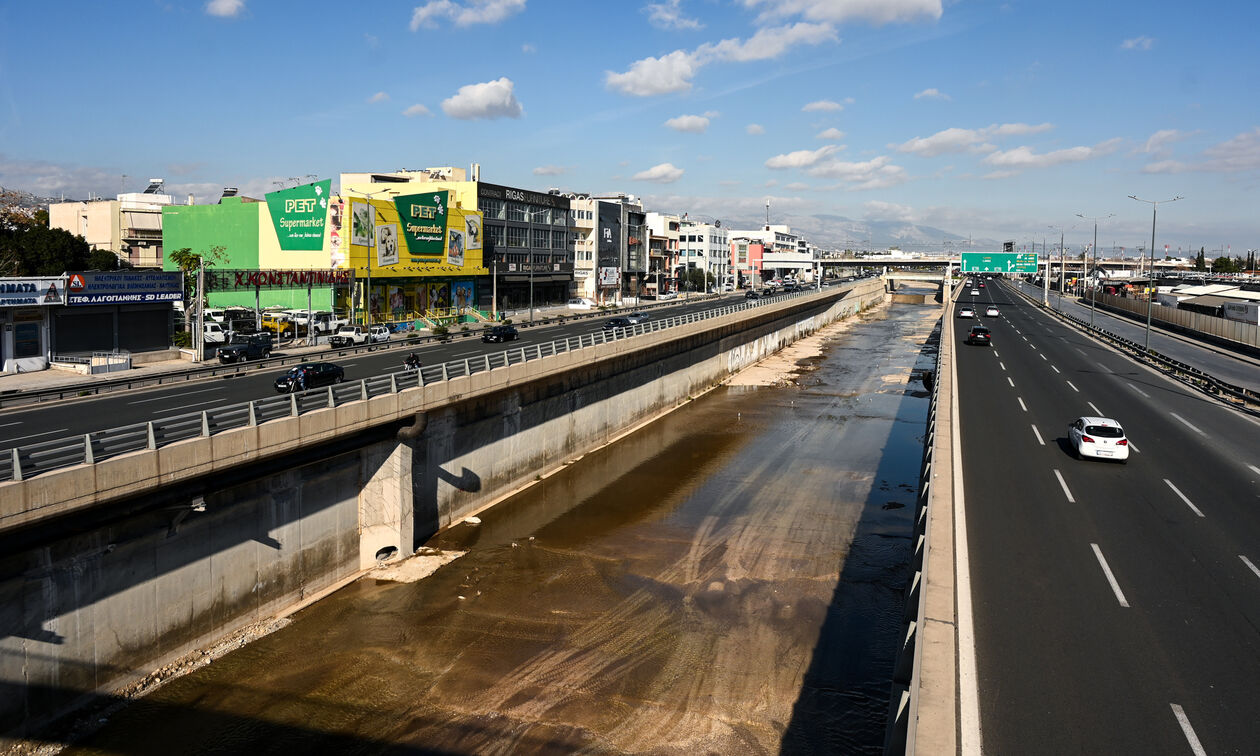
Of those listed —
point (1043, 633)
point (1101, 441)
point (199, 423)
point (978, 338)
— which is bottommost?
point (1043, 633)

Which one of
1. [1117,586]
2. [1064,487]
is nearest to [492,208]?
[1064,487]

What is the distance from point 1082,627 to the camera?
15.0 metres

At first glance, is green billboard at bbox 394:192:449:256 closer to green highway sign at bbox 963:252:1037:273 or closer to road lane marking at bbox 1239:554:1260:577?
road lane marking at bbox 1239:554:1260:577

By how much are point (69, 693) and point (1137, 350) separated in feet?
224

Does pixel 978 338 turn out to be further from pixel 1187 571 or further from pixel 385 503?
pixel 385 503

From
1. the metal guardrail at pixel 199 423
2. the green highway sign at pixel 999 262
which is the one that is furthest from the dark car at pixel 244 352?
the green highway sign at pixel 999 262

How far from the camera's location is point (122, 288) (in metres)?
46.2

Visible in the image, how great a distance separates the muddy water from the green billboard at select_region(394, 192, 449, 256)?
4551 cm

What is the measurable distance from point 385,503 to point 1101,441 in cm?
2390

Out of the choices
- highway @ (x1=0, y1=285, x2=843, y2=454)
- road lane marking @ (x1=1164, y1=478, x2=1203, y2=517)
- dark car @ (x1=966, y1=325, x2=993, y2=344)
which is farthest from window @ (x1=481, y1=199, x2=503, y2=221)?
road lane marking @ (x1=1164, y1=478, x2=1203, y2=517)

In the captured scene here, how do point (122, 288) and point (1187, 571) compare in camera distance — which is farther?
point (122, 288)

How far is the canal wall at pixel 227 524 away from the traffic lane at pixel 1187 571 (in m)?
19.6

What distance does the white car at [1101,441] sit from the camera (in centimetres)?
2778

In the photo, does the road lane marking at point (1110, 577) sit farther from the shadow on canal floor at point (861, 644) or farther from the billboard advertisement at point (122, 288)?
the billboard advertisement at point (122, 288)
